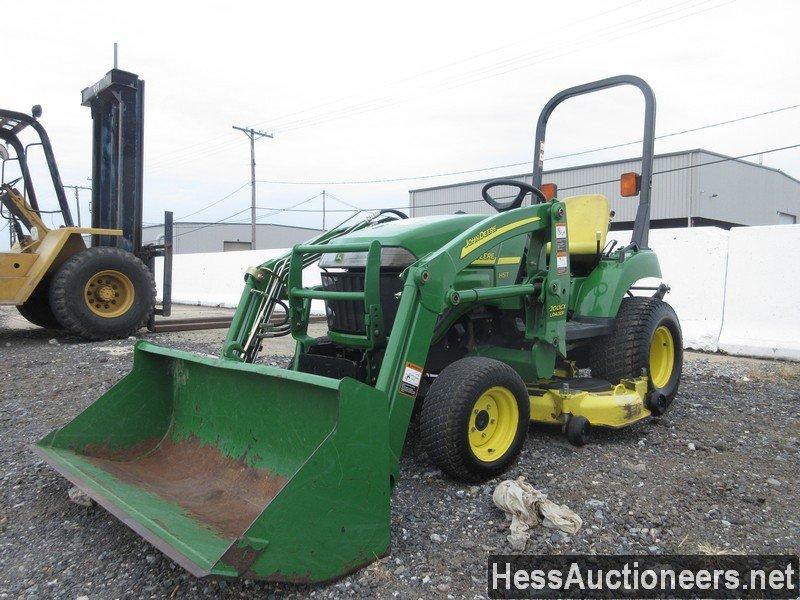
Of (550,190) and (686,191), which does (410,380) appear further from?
(686,191)

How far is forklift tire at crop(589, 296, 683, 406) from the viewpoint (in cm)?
449

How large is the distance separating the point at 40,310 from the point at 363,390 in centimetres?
816

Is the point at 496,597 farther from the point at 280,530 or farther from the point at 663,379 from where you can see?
the point at 663,379

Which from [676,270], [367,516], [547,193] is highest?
[547,193]

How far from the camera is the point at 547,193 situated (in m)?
4.94

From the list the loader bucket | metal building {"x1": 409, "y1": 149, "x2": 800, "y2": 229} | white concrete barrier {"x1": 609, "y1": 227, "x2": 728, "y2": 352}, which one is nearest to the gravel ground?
the loader bucket

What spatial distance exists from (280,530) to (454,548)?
83cm

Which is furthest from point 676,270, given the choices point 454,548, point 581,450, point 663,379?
point 454,548

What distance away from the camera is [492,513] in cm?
303

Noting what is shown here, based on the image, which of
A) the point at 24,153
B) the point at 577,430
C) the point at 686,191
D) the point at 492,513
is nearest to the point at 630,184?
the point at 577,430

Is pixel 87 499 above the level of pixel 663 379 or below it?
below

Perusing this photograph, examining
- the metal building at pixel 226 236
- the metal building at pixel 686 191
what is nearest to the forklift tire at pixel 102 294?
the metal building at pixel 686 191

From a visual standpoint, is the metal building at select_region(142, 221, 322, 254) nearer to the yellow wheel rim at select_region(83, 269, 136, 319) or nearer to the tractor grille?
the yellow wheel rim at select_region(83, 269, 136, 319)

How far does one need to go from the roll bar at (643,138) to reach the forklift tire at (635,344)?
→ 59 centimetres
